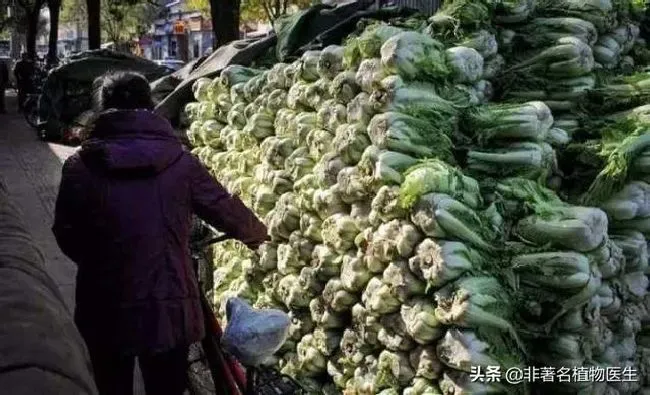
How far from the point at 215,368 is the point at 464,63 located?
6.01ft

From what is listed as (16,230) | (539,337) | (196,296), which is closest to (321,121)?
(196,296)

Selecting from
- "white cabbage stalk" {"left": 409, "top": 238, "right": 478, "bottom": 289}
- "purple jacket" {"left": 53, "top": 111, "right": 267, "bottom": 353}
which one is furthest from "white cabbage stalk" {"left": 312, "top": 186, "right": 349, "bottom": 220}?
"purple jacket" {"left": 53, "top": 111, "right": 267, "bottom": 353}

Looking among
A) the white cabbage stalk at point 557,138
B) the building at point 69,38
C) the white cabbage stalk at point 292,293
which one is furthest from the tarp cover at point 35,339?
the building at point 69,38

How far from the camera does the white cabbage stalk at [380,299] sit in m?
3.52

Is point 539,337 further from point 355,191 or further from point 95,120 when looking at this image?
point 95,120

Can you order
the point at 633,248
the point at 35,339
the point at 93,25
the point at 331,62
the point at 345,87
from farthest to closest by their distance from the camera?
the point at 93,25, the point at 331,62, the point at 345,87, the point at 633,248, the point at 35,339

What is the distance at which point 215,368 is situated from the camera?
3789mm

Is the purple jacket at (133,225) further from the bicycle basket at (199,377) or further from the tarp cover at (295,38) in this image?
the tarp cover at (295,38)

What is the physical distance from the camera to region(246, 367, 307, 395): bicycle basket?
298cm

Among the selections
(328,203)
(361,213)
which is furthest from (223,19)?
(361,213)

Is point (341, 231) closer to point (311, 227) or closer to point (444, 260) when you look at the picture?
point (311, 227)

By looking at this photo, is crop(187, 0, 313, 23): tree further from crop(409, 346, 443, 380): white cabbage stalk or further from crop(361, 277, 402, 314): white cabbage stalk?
crop(409, 346, 443, 380): white cabbage stalk

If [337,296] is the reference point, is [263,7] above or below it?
above

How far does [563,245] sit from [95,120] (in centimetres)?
195
